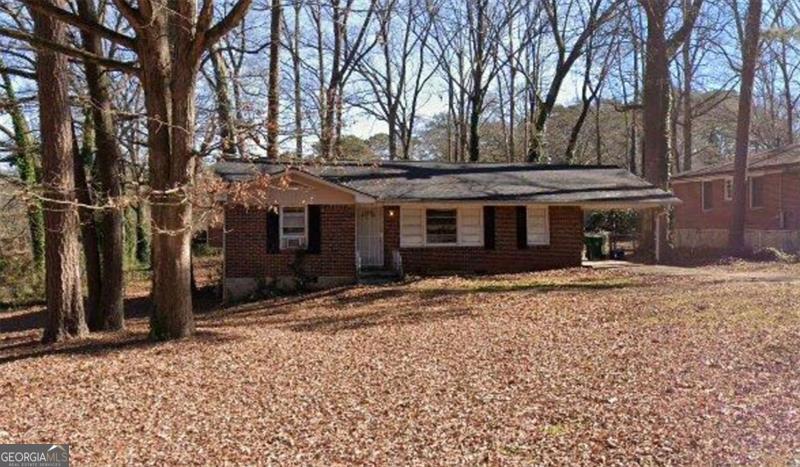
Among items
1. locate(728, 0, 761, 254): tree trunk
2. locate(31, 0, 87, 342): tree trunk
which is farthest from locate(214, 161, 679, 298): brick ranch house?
locate(31, 0, 87, 342): tree trunk

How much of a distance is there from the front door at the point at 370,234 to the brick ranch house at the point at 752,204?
1389 cm

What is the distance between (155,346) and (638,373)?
21.7ft

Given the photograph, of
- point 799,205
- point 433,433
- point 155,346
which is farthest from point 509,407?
point 799,205

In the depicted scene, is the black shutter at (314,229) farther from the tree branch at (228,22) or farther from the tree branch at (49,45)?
the tree branch at (49,45)

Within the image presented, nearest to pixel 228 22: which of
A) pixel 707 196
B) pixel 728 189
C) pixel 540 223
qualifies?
pixel 540 223

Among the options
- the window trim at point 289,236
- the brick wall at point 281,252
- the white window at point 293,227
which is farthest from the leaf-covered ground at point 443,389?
the white window at point 293,227

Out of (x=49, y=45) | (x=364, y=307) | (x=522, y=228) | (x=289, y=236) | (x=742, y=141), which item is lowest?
A: (x=364, y=307)

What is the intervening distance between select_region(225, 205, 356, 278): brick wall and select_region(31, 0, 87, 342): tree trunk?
746 centimetres

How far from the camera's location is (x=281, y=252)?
18.7 m

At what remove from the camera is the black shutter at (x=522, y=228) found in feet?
67.3

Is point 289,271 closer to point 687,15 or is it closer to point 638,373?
point 638,373

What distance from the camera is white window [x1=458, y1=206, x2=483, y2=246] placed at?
802 inches

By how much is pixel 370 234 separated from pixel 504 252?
4.10 m

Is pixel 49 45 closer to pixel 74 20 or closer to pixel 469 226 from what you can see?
pixel 74 20
